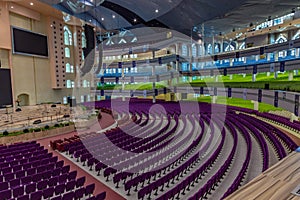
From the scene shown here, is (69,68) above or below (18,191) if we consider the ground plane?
above

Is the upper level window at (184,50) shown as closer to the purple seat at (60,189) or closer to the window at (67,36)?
the window at (67,36)

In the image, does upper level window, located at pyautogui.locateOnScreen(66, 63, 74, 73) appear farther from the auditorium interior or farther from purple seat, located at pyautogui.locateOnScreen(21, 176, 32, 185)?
purple seat, located at pyautogui.locateOnScreen(21, 176, 32, 185)

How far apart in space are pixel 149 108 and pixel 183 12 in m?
10.4

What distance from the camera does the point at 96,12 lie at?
83.3 feet

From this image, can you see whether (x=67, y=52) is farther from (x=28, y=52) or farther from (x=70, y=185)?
(x=70, y=185)

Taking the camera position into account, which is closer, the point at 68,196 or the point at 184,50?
the point at 68,196

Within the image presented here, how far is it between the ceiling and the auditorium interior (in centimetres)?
15

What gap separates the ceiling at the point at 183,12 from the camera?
17.7 m

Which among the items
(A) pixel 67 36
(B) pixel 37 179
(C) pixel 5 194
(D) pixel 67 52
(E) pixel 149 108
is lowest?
(B) pixel 37 179

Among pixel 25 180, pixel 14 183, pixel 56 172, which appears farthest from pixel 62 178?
pixel 14 183

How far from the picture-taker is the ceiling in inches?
698

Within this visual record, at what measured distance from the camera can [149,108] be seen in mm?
22469

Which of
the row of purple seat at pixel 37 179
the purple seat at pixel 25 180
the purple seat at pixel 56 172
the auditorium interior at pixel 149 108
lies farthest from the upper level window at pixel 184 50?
the purple seat at pixel 25 180

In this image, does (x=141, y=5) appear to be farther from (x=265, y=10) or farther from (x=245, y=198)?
(x=245, y=198)
